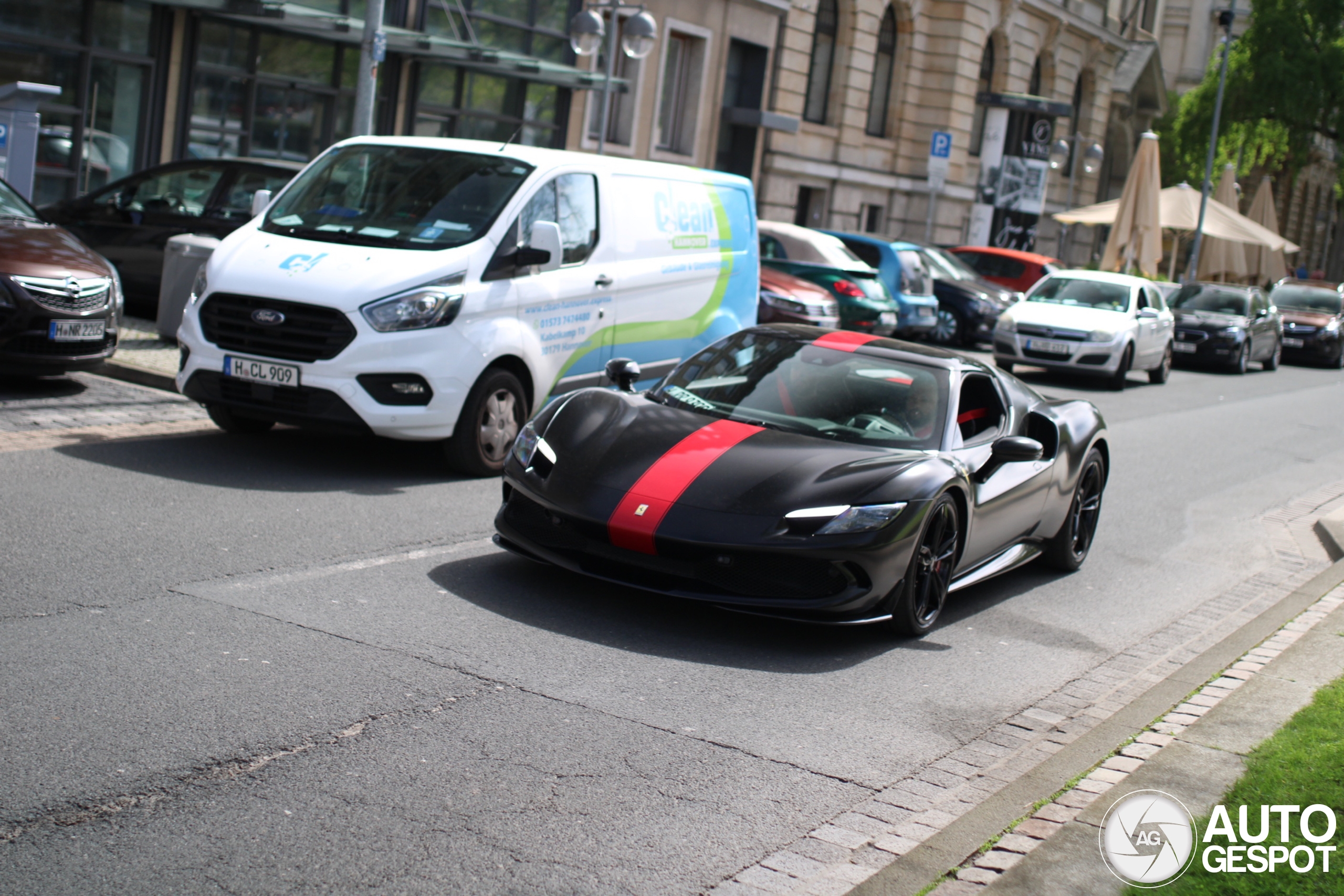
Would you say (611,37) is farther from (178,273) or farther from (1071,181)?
(1071,181)

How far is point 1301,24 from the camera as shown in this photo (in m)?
52.2

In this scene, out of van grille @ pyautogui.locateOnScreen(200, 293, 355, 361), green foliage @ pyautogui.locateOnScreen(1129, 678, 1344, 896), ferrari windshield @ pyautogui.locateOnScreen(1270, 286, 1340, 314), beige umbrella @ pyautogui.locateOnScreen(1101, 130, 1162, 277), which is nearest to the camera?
green foliage @ pyautogui.locateOnScreen(1129, 678, 1344, 896)

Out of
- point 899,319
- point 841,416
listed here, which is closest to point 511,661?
point 841,416

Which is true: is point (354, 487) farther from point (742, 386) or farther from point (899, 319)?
point (899, 319)

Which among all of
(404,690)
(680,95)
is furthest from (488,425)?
(680,95)

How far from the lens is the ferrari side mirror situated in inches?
296

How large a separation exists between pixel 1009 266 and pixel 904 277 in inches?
263

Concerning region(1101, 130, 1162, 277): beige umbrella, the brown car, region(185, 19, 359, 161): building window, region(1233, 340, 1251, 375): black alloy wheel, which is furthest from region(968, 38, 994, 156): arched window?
the brown car

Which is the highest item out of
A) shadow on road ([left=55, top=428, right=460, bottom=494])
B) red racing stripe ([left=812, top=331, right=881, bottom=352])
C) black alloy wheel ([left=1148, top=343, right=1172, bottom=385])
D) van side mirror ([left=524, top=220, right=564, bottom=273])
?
van side mirror ([left=524, top=220, right=564, bottom=273])

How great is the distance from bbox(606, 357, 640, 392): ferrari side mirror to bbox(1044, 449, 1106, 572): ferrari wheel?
2555mm

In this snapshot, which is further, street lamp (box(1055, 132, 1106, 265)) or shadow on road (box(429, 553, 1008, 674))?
street lamp (box(1055, 132, 1106, 265))

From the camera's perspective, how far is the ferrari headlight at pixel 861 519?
610cm

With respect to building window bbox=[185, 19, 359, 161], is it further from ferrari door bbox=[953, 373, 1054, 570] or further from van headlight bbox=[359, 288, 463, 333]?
ferrari door bbox=[953, 373, 1054, 570]

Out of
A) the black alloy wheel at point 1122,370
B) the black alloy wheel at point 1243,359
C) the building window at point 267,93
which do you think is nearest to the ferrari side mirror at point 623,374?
the black alloy wheel at point 1122,370
